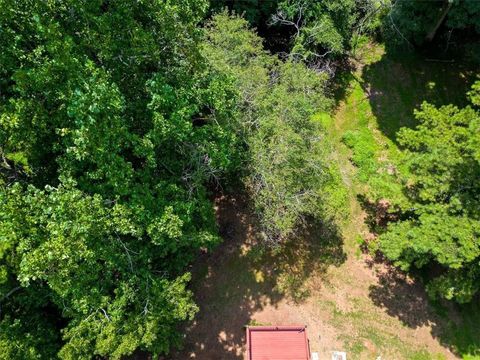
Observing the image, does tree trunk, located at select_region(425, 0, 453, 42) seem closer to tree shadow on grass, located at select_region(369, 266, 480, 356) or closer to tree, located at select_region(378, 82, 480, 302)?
tree, located at select_region(378, 82, 480, 302)

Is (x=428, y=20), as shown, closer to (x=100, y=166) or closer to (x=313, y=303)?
(x=313, y=303)

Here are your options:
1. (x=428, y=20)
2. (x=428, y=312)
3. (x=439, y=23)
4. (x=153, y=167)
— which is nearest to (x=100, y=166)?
(x=153, y=167)

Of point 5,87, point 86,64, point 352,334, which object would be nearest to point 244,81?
point 86,64

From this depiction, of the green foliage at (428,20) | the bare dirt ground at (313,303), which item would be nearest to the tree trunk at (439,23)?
the green foliage at (428,20)

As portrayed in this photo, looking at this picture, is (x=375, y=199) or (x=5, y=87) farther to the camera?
(x=375, y=199)

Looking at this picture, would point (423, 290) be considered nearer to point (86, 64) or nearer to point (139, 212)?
point (139, 212)

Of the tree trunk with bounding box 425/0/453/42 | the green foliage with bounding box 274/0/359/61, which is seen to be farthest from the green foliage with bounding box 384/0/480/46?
the green foliage with bounding box 274/0/359/61
